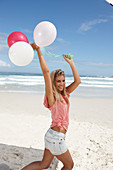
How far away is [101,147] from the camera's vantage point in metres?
3.73

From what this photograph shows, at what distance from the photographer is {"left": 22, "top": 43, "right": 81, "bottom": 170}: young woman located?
2.16 meters

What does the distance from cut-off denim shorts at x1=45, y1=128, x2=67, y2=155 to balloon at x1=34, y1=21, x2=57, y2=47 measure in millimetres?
1094

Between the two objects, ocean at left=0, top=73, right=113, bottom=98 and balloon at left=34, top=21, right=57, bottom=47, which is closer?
balloon at left=34, top=21, right=57, bottom=47

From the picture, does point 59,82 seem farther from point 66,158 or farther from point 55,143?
point 66,158

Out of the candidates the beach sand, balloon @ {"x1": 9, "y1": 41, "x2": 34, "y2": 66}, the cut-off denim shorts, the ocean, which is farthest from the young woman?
the ocean

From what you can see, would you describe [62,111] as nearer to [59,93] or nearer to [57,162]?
[59,93]

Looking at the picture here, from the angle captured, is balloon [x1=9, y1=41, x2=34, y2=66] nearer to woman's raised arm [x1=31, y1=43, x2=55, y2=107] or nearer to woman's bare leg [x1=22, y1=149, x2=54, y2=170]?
woman's raised arm [x1=31, y1=43, x2=55, y2=107]

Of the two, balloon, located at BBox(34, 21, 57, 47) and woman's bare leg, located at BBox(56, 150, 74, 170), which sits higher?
balloon, located at BBox(34, 21, 57, 47)

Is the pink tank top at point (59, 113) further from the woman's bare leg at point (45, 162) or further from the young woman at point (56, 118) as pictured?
the woman's bare leg at point (45, 162)

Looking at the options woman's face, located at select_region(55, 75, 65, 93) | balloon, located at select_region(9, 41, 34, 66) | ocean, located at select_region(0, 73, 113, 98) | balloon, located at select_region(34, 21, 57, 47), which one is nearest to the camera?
balloon, located at select_region(9, 41, 34, 66)

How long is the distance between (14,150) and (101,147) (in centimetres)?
174

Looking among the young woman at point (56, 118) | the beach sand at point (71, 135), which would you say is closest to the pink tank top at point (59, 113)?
the young woman at point (56, 118)

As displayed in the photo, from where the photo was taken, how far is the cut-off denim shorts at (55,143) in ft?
7.04

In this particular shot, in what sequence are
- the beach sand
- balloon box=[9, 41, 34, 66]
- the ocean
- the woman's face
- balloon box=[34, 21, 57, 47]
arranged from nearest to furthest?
1. balloon box=[9, 41, 34, 66]
2. balloon box=[34, 21, 57, 47]
3. the woman's face
4. the beach sand
5. the ocean
